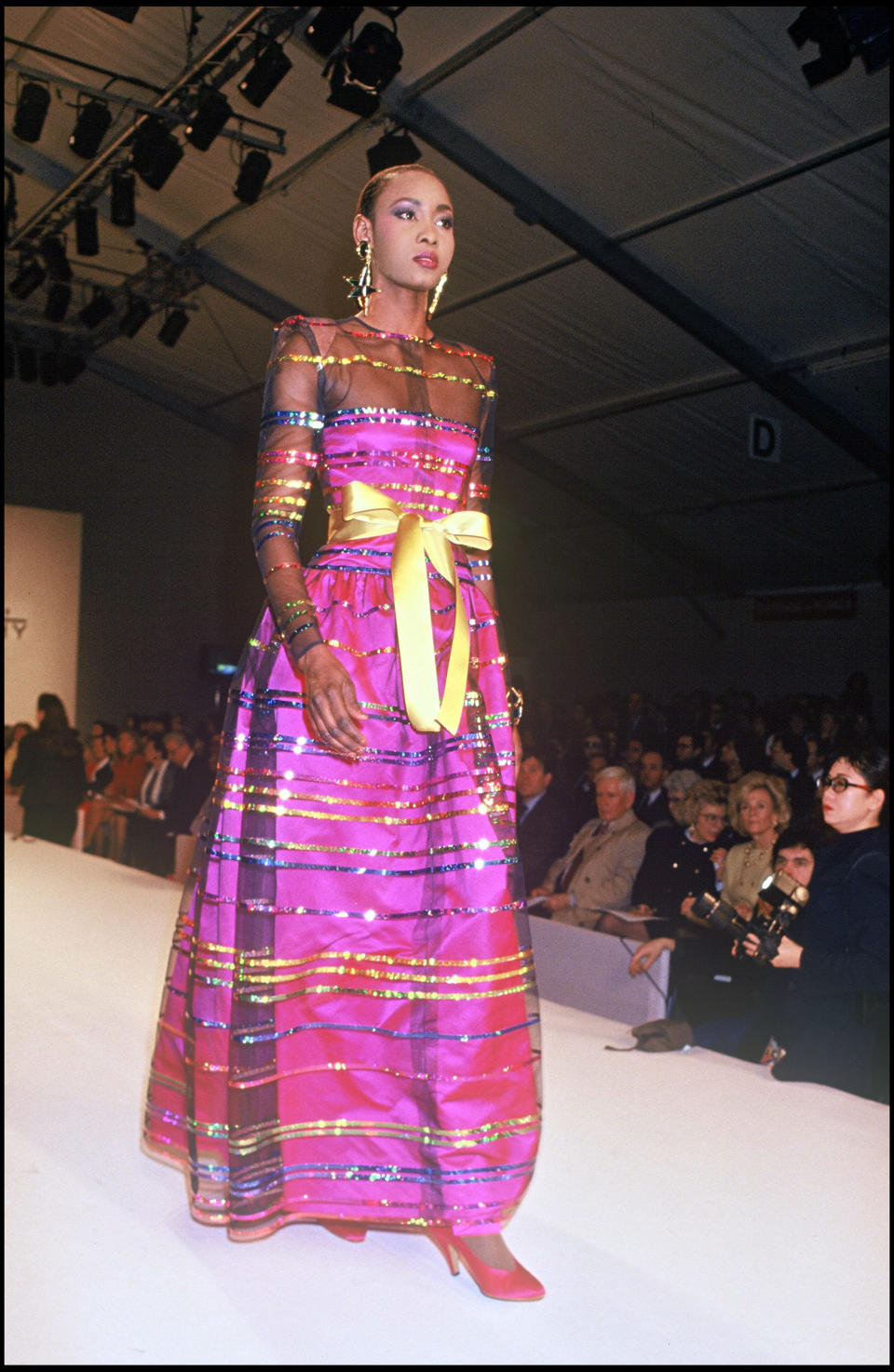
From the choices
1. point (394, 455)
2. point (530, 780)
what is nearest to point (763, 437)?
point (530, 780)

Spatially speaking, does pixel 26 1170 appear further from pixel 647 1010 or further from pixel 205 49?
pixel 205 49

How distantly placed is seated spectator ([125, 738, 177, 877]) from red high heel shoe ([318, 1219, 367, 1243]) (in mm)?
4557

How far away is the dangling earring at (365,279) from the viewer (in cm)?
154

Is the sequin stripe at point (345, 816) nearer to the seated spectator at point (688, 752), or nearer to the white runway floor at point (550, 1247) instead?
the white runway floor at point (550, 1247)

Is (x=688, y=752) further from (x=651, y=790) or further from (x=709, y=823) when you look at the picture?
(x=709, y=823)

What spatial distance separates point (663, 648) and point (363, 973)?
38.4 feet

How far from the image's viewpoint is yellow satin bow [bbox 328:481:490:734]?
1413 millimetres

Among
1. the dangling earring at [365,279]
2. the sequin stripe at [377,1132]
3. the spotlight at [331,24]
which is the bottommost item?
the sequin stripe at [377,1132]

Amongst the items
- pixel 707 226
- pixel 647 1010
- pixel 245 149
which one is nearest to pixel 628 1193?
pixel 647 1010

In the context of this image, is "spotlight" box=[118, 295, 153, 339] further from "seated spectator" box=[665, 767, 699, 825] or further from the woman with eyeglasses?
the woman with eyeglasses

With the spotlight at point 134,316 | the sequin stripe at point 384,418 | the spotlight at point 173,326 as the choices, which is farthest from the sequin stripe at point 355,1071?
the spotlight at point 134,316

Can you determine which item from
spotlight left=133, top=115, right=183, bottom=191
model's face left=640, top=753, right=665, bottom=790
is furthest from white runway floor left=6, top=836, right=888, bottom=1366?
spotlight left=133, top=115, right=183, bottom=191

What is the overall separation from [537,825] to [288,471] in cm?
277

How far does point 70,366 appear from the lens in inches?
432
